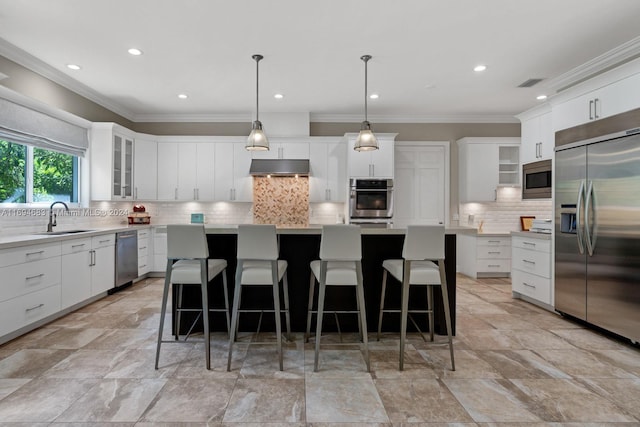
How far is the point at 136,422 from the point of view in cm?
185

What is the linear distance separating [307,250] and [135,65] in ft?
9.72

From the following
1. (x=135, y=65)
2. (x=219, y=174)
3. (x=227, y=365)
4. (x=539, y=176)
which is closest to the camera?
(x=227, y=365)

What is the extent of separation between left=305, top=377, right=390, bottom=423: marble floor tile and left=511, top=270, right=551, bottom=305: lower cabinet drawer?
8.93ft

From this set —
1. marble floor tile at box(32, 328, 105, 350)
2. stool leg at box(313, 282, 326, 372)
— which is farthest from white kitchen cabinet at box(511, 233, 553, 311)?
marble floor tile at box(32, 328, 105, 350)

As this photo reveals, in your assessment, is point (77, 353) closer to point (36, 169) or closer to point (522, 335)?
point (36, 169)

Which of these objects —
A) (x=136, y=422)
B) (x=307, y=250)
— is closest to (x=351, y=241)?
(x=307, y=250)

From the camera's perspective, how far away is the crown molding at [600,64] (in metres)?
3.44

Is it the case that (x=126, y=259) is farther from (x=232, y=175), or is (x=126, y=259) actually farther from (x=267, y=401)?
(x=267, y=401)

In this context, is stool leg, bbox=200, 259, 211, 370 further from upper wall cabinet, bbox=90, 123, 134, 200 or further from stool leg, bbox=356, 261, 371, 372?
upper wall cabinet, bbox=90, 123, 134, 200

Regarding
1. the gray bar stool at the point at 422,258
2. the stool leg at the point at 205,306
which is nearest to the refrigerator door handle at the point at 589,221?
the gray bar stool at the point at 422,258

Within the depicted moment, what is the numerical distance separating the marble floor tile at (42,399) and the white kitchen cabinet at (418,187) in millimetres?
4854

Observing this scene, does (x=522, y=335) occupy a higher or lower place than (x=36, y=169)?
lower

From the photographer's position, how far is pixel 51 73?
404cm

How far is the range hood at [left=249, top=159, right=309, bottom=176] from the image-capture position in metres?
5.44
